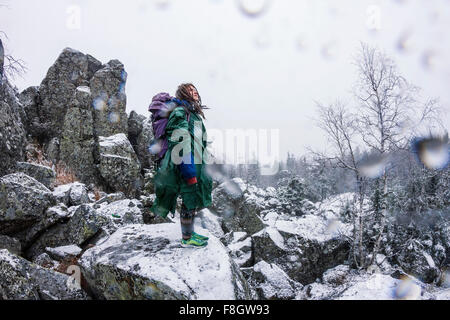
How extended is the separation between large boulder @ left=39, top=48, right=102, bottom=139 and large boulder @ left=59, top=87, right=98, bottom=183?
2.33ft

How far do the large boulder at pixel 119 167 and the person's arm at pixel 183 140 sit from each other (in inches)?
378

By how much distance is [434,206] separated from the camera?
1511 centimetres

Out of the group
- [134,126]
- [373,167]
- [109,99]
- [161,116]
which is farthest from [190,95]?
[134,126]

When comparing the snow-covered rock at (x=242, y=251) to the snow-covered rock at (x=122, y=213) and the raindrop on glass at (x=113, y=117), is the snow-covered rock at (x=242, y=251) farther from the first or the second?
the raindrop on glass at (x=113, y=117)

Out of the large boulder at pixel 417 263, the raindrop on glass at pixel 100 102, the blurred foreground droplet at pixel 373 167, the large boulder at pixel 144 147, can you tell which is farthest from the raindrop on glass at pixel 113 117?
the large boulder at pixel 417 263

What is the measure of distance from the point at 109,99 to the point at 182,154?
48.2ft

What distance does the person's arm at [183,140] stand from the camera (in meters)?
3.06

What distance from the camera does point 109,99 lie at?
15492 mm

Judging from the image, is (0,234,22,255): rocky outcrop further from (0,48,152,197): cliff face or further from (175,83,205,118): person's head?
(0,48,152,197): cliff face

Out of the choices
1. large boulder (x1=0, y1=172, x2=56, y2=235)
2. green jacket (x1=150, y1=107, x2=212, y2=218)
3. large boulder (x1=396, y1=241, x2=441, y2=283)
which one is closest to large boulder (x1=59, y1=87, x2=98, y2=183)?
large boulder (x1=0, y1=172, x2=56, y2=235)

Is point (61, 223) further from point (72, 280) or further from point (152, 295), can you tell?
point (152, 295)

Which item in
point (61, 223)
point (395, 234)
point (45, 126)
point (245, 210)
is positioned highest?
point (45, 126)

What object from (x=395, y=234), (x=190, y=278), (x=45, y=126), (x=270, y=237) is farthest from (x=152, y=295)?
(x=395, y=234)
